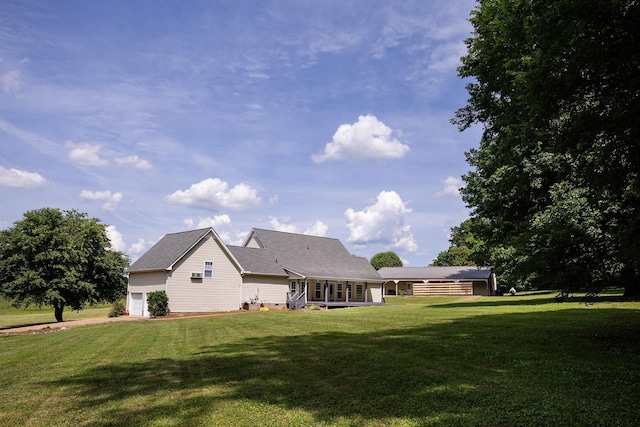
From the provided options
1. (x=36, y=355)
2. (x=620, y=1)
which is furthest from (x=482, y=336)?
(x=36, y=355)

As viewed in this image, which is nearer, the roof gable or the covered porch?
the roof gable

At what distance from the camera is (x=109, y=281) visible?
36.1m

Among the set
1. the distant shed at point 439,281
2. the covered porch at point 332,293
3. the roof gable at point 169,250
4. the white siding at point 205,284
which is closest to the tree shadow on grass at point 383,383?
the white siding at point 205,284

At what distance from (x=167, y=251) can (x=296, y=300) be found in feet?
37.5

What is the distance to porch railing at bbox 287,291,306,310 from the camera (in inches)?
1542

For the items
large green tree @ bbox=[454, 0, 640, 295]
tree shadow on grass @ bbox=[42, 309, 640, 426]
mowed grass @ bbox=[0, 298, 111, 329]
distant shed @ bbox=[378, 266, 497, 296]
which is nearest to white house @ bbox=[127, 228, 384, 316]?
mowed grass @ bbox=[0, 298, 111, 329]

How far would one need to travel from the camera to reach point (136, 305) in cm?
3622

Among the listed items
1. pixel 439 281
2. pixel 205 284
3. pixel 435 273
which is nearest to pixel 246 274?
pixel 205 284

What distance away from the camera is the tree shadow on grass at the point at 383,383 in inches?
254

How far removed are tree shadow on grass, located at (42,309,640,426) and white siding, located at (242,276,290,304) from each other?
24801 mm

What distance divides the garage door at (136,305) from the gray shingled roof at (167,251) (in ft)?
7.01

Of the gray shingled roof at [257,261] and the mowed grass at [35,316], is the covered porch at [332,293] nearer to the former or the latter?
the gray shingled roof at [257,261]

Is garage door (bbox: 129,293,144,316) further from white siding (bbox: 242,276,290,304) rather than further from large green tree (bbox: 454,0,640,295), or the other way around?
large green tree (bbox: 454,0,640,295)

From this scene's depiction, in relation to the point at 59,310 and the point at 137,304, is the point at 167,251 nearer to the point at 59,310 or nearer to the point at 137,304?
the point at 137,304
